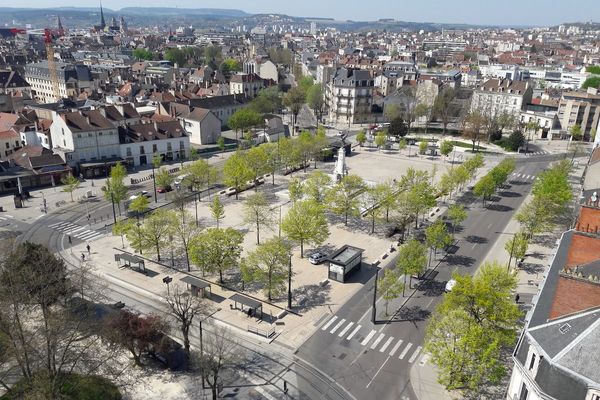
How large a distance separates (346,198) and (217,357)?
3630 cm

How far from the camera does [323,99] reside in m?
163

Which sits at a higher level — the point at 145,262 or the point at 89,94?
the point at 89,94

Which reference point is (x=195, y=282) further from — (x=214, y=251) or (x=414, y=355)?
(x=414, y=355)

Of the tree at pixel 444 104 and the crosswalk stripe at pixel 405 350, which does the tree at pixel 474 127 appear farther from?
the crosswalk stripe at pixel 405 350

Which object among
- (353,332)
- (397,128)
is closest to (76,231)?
(353,332)

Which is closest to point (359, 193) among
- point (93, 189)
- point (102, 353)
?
point (102, 353)

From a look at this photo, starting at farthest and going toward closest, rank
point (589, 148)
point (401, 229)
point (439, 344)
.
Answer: point (589, 148) < point (401, 229) < point (439, 344)

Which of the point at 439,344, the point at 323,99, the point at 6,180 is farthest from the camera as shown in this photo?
the point at 323,99

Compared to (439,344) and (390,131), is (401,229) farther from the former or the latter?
(390,131)

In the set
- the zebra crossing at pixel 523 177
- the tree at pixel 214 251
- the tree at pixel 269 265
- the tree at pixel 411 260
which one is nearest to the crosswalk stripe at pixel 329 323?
the tree at pixel 269 265

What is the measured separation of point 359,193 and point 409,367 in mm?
35410

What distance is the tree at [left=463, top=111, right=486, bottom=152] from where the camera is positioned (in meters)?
119

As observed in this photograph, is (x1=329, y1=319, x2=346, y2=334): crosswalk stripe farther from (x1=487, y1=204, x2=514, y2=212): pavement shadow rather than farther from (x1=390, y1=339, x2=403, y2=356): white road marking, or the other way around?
(x1=487, y1=204, x2=514, y2=212): pavement shadow

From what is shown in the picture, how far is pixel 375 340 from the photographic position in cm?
4253
